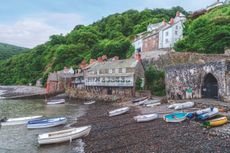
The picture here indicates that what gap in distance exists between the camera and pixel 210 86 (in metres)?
35.8

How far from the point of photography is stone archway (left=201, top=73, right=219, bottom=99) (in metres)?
35.2

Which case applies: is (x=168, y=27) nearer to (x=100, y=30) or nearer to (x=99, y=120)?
(x=99, y=120)

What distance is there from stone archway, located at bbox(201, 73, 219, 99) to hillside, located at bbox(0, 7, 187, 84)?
38.4 meters

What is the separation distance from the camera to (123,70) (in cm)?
5138

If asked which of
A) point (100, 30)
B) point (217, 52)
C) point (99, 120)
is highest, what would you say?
point (100, 30)

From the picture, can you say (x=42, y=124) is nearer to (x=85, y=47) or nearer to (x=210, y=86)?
(x=210, y=86)

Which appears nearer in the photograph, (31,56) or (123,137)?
(123,137)

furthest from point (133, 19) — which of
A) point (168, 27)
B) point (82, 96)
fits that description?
point (82, 96)

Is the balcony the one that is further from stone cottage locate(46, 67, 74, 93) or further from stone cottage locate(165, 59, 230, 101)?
stone cottage locate(46, 67, 74, 93)

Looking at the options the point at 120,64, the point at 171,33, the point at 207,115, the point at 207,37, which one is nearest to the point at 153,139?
the point at 207,115

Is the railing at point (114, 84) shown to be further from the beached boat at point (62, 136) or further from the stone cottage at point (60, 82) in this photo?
the beached boat at point (62, 136)

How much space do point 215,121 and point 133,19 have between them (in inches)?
3753

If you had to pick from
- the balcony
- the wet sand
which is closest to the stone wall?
the balcony

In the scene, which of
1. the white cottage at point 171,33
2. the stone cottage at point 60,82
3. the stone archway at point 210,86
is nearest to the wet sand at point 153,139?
the stone archway at point 210,86
